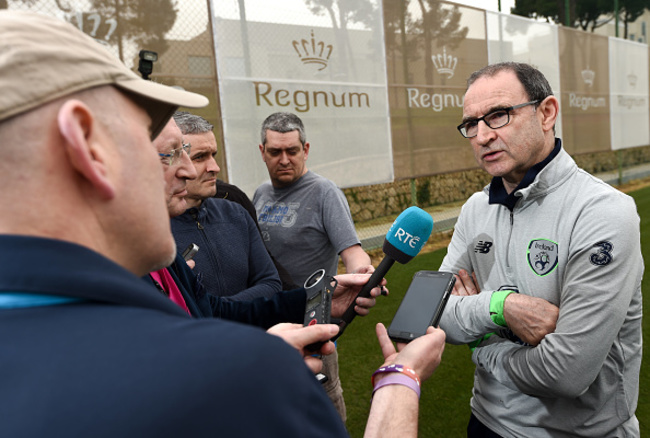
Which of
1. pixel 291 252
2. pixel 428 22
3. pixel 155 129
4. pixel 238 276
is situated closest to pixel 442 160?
pixel 428 22

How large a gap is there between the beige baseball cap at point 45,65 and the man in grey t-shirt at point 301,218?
94.8 inches

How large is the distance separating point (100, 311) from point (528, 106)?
64.7 inches

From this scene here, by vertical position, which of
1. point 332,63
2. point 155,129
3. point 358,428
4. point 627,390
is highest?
point 332,63

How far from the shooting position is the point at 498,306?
1605 millimetres

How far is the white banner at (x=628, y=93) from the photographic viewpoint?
13.0 m

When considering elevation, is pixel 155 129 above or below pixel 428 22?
below

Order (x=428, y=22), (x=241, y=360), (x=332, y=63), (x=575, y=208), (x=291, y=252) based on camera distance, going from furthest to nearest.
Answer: (x=428, y=22), (x=332, y=63), (x=291, y=252), (x=575, y=208), (x=241, y=360)

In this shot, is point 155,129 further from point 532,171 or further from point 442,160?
point 442,160

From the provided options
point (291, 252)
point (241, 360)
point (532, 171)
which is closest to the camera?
point (241, 360)

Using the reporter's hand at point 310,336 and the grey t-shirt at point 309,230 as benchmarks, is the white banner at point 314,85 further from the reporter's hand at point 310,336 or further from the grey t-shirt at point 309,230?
the reporter's hand at point 310,336

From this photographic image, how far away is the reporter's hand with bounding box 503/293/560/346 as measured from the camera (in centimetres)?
153

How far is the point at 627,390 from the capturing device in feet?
5.10

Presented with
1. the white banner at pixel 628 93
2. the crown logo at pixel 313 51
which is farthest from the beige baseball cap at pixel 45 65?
the white banner at pixel 628 93

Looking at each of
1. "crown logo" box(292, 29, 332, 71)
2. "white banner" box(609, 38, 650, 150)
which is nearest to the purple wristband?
"crown logo" box(292, 29, 332, 71)
